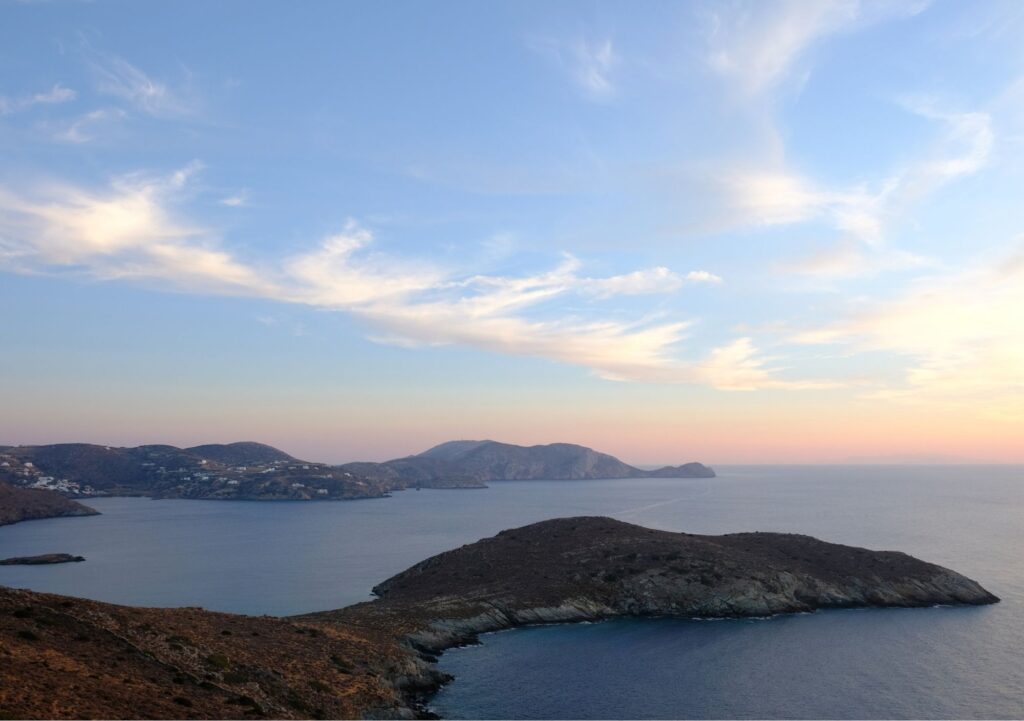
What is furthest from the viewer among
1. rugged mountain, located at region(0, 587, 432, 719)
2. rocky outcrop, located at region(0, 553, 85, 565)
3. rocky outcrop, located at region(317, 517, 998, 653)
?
rocky outcrop, located at region(0, 553, 85, 565)

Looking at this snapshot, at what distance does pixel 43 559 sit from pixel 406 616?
125964 mm

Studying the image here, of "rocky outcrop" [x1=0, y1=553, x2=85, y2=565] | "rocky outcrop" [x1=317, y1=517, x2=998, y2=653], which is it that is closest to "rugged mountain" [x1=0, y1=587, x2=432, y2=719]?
"rocky outcrop" [x1=317, y1=517, x2=998, y2=653]

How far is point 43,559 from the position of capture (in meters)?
158

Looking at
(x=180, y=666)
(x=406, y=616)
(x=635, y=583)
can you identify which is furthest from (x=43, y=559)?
(x=635, y=583)

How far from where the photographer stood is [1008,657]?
78375 millimetres

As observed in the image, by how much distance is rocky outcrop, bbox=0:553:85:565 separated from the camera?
156 metres

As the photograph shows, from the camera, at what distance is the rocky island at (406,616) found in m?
43.1

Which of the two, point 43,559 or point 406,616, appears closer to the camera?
point 406,616

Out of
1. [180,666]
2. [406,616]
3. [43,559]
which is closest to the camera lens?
[180,666]

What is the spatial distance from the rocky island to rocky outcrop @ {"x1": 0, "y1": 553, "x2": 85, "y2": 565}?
3794 inches

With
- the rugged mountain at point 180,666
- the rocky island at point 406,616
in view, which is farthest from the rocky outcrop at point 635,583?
Result: the rugged mountain at point 180,666

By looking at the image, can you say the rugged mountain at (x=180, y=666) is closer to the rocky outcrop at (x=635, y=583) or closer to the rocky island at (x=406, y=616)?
the rocky island at (x=406, y=616)

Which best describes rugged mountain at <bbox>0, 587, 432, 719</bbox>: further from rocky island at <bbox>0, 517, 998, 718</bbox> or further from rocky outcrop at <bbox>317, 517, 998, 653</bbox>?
rocky outcrop at <bbox>317, 517, 998, 653</bbox>

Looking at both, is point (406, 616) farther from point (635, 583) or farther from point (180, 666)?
point (180, 666)
